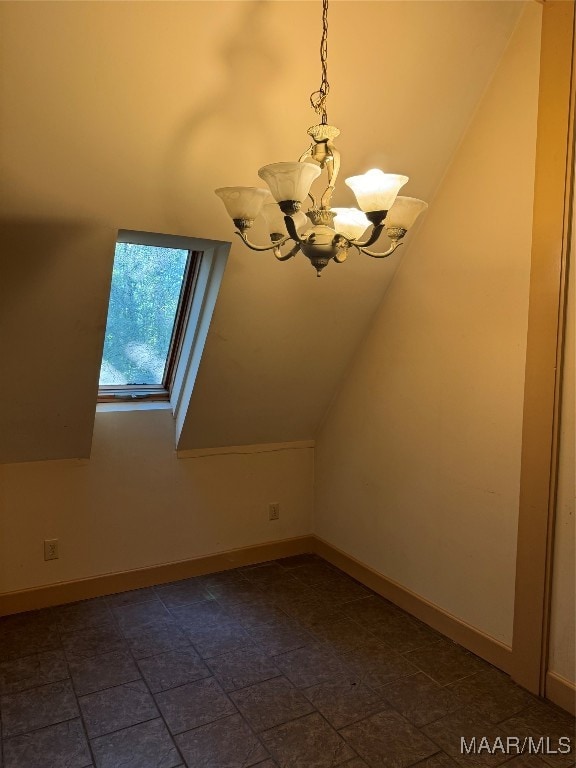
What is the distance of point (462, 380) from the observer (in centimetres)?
238

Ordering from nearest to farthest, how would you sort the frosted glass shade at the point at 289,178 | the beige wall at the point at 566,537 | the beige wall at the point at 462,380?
the frosted glass shade at the point at 289,178, the beige wall at the point at 566,537, the beige wall at the point at 462,380

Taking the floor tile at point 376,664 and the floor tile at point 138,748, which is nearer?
the floor tile at point 138,748

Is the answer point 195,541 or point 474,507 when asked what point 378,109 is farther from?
point 195,541

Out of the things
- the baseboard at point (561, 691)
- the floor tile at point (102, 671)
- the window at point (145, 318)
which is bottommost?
the floor tile at point (102, 671)

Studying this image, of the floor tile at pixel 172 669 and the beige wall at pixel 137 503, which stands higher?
the beige wall at pixel 137 503

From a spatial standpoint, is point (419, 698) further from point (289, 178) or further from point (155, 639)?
point (289, 178)

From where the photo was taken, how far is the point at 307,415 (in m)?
3.33

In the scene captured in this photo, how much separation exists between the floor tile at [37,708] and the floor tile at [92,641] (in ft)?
0.72

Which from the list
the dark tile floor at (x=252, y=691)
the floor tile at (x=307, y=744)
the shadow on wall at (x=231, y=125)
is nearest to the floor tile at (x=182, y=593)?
the dark tile floor at (x=252, y=691)

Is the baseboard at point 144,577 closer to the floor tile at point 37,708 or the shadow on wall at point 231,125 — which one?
the floor tile at point 37,708

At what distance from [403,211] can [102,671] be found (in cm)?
213

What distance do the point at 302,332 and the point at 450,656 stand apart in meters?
1.66

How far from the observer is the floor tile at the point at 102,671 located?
215 centimetres

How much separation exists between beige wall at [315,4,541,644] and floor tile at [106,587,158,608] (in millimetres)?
1218
